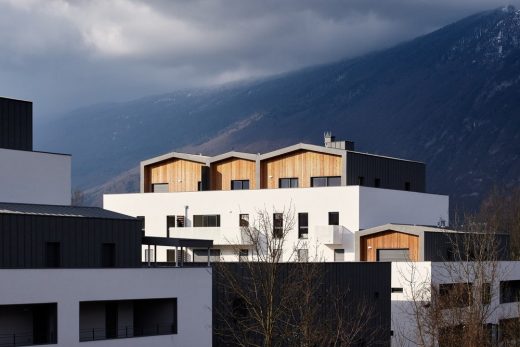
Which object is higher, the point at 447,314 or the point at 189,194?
the point at 189,194

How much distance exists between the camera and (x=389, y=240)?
190 ft

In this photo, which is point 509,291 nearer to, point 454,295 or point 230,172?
point 454,295

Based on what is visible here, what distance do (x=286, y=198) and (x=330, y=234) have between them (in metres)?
4.58

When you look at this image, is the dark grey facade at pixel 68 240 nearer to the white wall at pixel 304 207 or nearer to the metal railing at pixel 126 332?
the metal railing at pixel 126 332

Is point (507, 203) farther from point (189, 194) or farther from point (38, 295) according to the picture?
point (38, 295)

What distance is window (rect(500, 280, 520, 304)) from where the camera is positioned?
6316cm

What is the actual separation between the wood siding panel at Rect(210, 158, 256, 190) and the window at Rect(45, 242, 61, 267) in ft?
99.0

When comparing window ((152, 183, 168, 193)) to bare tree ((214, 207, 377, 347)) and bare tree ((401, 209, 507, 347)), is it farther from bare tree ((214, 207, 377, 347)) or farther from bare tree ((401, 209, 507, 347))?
bare tree ((214, 207, 377, 347))

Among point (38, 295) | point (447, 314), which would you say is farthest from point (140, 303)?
point (447, 314)

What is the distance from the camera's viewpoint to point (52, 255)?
37.3m

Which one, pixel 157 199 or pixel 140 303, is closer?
pixel 140 303

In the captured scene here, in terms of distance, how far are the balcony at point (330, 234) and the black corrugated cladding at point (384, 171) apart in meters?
3.77

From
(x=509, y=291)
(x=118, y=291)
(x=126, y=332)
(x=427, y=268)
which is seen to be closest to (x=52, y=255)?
(x=118, y=291)

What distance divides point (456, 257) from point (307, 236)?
954 centimetres
